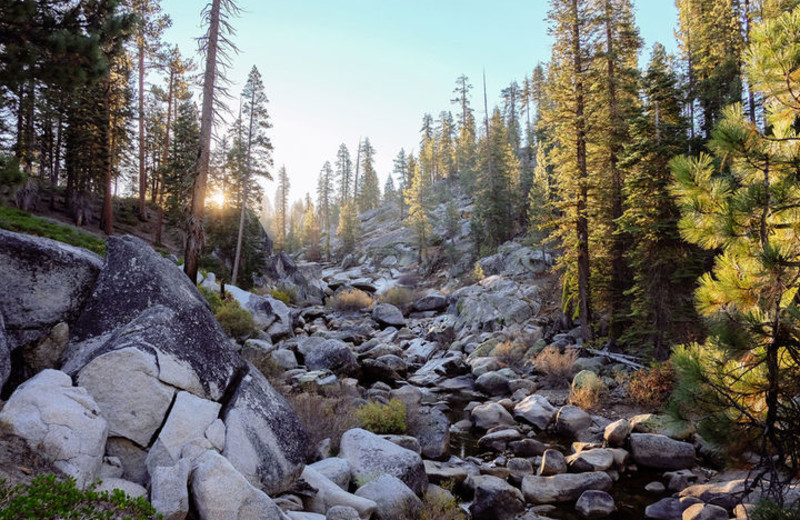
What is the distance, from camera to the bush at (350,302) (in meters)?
31.8

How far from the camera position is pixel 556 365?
15180mm

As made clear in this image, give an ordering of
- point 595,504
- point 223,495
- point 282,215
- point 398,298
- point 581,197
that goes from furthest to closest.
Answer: point 282,215 < point 398,298 < point 581,197 < point 595,504 < point 223,495

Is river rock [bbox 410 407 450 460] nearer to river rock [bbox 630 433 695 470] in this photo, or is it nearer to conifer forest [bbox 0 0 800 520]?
conifer forest [bbox 0 0 800 520]

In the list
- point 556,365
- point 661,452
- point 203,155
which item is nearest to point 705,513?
point 661,452

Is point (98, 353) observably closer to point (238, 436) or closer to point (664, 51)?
point (238, 436)

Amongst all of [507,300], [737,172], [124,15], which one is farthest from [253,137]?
[737,172]

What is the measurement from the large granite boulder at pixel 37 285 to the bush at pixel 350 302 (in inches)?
1002

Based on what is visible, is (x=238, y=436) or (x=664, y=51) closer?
(x=238, y=436)

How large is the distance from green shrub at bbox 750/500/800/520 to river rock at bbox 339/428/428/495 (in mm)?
4938

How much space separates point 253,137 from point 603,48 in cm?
2400

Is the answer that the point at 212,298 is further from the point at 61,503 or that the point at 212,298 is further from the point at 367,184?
the point at 367,184

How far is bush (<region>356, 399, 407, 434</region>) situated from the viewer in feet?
32.6

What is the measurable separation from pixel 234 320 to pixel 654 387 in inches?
582

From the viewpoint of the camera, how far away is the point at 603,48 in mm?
18297
